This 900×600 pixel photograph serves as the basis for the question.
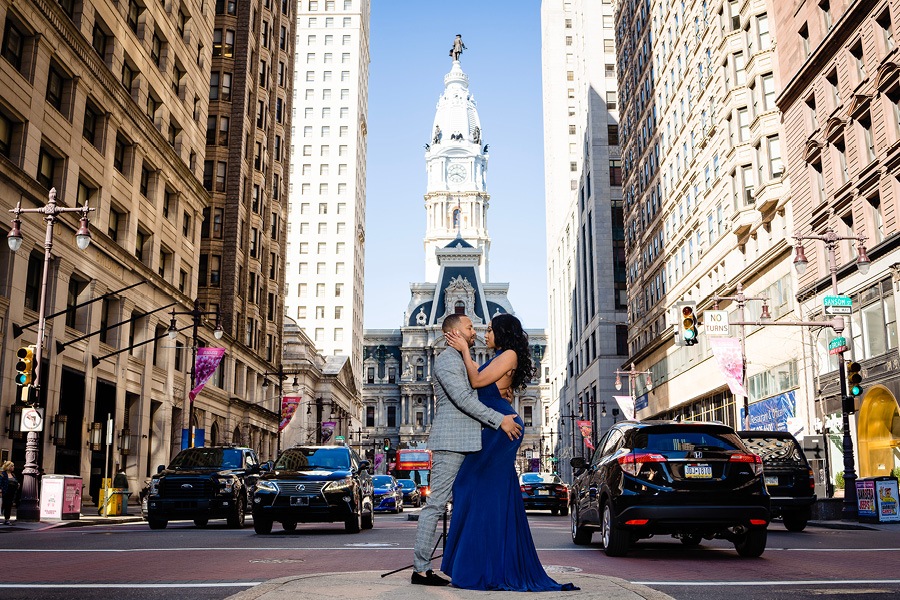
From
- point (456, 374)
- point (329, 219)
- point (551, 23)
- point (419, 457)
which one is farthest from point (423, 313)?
point (456, 374)

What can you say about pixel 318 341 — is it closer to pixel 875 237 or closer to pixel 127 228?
pixel 127 228

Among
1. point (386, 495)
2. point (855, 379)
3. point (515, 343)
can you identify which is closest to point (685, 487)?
point (515, 343)

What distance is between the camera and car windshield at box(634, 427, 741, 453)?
485 inches

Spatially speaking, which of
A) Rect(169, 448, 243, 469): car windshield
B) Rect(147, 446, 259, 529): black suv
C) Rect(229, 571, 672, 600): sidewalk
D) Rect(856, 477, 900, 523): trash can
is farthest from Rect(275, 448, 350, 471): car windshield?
Rect(856, 477, 900, 523): trash can

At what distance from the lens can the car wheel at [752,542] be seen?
12.2 meters

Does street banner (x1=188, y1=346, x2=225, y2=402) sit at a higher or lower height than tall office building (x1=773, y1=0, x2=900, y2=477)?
lower

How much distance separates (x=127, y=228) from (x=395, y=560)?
3147cm

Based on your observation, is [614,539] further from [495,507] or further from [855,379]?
[855,379]

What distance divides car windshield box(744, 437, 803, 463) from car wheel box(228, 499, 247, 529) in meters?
11.4

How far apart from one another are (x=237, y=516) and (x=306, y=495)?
12.9 ft

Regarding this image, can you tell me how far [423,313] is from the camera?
144 meters

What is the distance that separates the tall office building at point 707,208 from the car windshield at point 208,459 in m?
17.0

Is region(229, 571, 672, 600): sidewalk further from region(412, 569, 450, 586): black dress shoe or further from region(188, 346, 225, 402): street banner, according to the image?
region(188, 346, 225, 402): street banner

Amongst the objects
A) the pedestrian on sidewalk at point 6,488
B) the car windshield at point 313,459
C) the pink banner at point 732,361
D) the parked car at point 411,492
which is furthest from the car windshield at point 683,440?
the parked car at point 411,492
